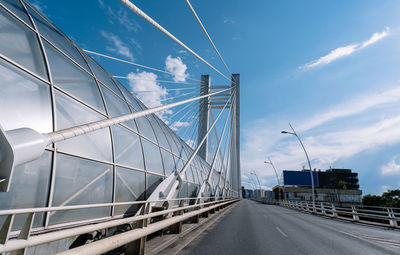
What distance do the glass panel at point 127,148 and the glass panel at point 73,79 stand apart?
3.47 feet

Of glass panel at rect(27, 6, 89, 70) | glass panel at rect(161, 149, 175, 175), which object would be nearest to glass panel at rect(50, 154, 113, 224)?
glass panel at rect(27, 6, 89, 70)

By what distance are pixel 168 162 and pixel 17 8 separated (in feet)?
28.2

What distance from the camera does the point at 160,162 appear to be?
35.0 ft

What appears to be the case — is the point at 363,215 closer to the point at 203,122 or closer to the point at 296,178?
the point at 203,122

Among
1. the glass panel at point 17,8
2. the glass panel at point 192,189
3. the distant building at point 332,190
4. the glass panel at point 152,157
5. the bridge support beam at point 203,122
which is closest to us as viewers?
the glass panel at point 17,8

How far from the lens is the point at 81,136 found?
5.75m

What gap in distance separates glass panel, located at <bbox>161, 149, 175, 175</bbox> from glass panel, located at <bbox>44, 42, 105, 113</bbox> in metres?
4.86

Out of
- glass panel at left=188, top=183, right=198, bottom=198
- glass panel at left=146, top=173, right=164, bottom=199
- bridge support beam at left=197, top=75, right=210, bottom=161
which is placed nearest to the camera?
glass panel at left=146, top=173, right=164, bottom=199

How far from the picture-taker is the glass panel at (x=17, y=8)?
566 centimetres

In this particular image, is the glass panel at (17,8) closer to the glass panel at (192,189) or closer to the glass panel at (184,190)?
the glass panel at (184,190)

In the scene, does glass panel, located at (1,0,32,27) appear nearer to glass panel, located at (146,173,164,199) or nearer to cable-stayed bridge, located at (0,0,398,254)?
cable-stayed bridge, located at (0,0,398,254)

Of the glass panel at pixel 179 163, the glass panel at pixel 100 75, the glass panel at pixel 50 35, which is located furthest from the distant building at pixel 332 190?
the glass panel at pixel 50 35

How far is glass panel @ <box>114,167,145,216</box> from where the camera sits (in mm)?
6730

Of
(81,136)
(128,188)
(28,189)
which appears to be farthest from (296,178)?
(28,189)
